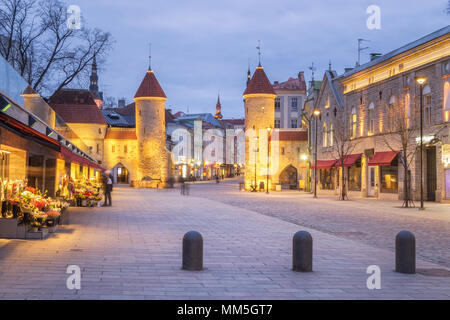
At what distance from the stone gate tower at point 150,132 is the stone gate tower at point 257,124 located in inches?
483

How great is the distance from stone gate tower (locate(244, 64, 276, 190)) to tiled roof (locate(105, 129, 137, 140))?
1901 cm

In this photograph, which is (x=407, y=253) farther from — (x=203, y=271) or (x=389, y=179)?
(x=389, y=179)

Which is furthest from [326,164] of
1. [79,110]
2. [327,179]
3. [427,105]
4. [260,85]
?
[79,110]

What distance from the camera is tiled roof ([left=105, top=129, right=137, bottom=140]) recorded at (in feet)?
232

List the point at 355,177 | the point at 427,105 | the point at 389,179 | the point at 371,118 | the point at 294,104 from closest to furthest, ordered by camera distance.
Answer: the point at 427,105, the point at 389,179, the point at 371,118, the point at 355,177, the point at 294,104

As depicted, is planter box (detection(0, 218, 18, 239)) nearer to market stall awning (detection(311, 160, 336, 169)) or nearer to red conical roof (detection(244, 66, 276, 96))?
market stall awning (detection(311, 160, 336, 169))

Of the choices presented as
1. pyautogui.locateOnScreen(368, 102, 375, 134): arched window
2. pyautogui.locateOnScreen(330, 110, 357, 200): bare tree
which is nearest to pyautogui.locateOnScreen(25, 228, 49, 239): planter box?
pyautogui.locateOnScreen(330, 110, 357, 200): bare tree

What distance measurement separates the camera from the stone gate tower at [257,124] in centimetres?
5838

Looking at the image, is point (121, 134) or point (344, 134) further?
point (121, 134)

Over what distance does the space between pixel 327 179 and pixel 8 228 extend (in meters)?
36.3

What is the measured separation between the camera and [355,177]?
1596 inches

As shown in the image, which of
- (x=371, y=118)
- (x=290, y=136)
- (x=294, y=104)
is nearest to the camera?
(x=371, y=118)
